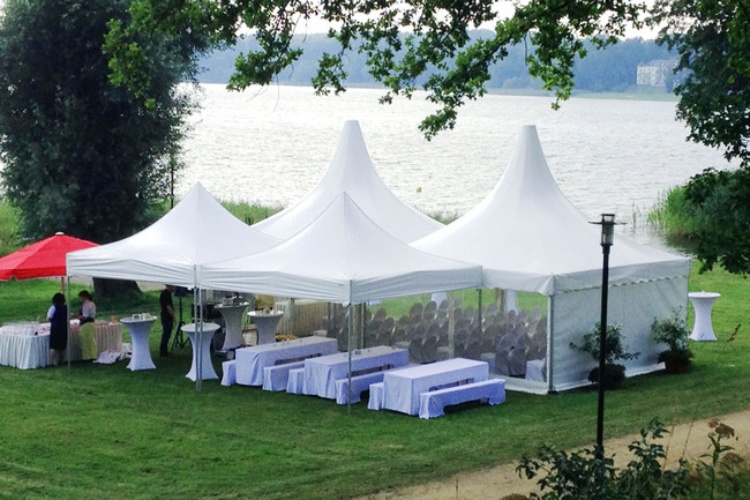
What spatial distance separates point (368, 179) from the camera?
79.2 feet

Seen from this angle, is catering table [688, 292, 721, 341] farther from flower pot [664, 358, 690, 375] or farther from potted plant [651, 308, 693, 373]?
flower pot [664, 358, 690, 375]

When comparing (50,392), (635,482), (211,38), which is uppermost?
(211,38)

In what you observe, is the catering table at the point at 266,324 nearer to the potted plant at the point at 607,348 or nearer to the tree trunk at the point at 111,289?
the potted plant at the point at 607,348

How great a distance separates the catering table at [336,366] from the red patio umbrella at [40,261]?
491 cm

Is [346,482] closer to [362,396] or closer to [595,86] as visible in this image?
[362,396]

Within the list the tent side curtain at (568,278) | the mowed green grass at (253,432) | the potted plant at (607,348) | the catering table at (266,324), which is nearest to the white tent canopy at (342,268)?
the tent side curtain at (568,278)

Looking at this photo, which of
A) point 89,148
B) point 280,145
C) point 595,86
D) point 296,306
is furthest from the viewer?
point 595,86

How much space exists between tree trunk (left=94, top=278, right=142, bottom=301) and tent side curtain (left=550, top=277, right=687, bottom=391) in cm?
1256

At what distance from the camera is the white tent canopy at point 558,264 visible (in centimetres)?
1789

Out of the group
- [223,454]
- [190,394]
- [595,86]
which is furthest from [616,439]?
[595,86]

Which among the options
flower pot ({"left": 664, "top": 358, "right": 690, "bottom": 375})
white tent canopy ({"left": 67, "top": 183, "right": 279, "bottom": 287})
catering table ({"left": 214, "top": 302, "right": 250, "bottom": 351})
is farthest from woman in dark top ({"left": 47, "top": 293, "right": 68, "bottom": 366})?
flower pot ({"left": 664, "top": 358, "right": 690, "bottom": 375})

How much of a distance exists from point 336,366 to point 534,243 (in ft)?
→ 12.4

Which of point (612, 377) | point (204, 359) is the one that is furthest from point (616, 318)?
point (204, 359)

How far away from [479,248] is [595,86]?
138974 mm
